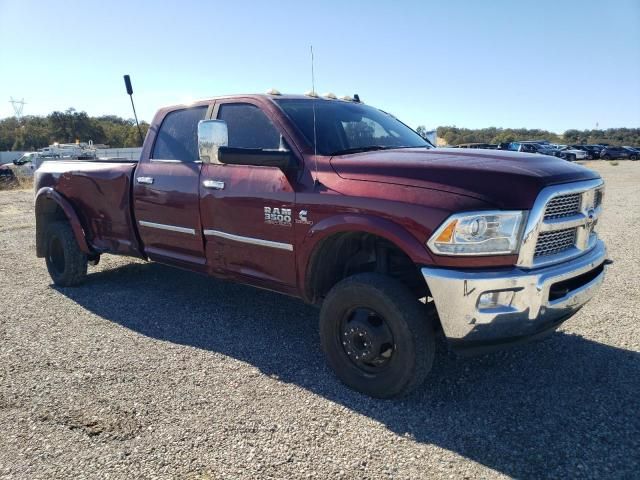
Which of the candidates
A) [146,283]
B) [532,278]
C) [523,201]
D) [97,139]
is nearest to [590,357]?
[532,278]

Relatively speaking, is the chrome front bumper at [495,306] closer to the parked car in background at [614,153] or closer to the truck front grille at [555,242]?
the truck front grille at [555,242]

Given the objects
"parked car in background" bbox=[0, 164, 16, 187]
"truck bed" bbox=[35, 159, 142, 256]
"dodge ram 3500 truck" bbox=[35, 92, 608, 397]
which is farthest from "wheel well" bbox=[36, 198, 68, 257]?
"parked car in background" bbox=[0, 164, 16, 187]

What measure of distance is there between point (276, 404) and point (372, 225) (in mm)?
1231

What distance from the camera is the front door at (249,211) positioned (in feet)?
12.0

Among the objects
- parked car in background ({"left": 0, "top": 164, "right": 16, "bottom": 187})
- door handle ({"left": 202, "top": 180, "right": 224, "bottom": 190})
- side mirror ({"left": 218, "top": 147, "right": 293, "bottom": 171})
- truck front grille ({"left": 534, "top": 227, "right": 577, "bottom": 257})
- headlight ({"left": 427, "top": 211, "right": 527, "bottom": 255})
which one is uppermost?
side mirror ({"left": 218, "top": 147, "right": 293, "bottom": 171})

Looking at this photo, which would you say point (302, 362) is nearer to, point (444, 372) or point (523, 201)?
point (444, 372)

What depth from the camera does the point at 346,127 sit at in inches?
159

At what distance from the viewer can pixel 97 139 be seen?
2832 inches

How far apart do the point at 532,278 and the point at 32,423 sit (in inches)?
116

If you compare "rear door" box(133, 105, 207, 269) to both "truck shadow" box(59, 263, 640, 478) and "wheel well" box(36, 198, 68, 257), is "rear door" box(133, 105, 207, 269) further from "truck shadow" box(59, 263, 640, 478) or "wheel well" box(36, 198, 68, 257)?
"wheel well" box(36, 198, 68, 257)

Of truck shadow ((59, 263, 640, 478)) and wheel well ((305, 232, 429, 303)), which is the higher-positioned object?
wheel well ((305, 232, 429, 303))

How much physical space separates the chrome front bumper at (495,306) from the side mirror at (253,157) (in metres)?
1.24

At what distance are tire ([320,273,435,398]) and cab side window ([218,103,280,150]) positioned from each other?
1.33 meters

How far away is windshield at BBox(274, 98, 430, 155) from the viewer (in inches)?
149
